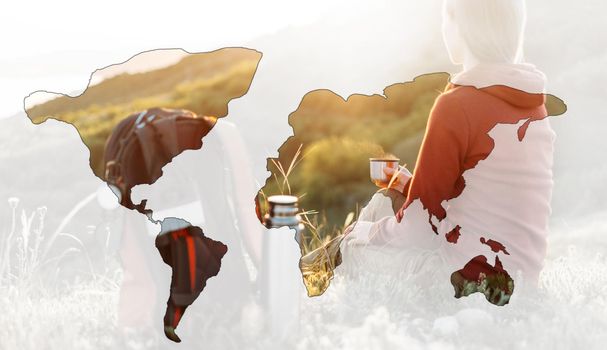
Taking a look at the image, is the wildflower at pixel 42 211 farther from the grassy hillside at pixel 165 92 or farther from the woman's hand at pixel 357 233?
the woman's hand at pixel 357 233

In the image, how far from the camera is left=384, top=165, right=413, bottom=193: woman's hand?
1.61 meters

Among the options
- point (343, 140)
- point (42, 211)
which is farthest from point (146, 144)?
point (42, 211)

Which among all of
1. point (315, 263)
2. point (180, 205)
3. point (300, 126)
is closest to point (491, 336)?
point (315, 263)

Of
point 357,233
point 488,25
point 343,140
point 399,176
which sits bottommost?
point 357,233

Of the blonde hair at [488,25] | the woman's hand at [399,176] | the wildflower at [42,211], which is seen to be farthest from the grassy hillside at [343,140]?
the wildflower at [42,211]

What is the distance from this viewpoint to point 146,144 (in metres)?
1.34

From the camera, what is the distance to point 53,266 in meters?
1.74

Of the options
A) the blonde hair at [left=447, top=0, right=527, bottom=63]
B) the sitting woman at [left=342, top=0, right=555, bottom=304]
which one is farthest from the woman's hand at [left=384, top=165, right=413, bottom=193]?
the blonde hair at [left=447, top=0, right=527, bottom=63]

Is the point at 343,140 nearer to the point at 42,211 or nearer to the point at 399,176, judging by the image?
the point at 399,176

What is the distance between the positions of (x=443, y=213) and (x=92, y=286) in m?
0.92

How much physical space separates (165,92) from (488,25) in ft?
2.45

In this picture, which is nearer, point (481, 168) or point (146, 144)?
point (146, 144)

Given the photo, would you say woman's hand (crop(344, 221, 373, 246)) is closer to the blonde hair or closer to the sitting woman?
the sitting woman

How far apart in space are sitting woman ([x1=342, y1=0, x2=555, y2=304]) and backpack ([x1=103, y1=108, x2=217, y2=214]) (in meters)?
0.50
